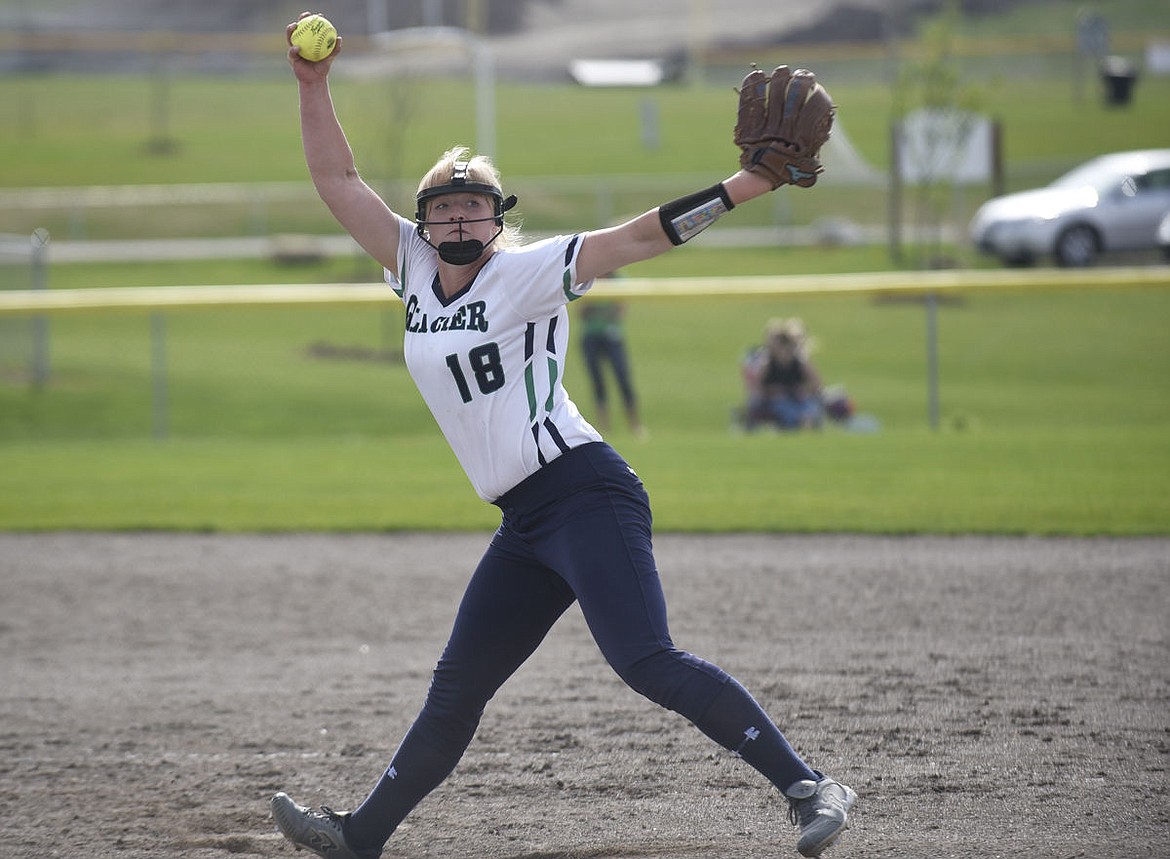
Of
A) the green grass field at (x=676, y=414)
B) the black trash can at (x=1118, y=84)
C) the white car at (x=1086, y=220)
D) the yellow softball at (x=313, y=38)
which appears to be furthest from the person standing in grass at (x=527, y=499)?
the black trash can at (x=1118, y=84)

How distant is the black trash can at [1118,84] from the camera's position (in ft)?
130

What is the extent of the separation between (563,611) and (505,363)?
0.75m

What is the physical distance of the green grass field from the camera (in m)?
10.5

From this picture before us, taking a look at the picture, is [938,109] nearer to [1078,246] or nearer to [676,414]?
[1078,246]

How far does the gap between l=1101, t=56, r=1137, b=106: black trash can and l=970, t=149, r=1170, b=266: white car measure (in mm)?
16532

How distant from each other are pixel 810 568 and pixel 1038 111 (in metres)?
36.0

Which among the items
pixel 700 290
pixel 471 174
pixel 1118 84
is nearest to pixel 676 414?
pixel 700 290

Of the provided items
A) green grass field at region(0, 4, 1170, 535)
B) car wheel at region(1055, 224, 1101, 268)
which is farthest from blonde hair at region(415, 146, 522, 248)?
car wheel at region(1055, 224, 1101, 268)

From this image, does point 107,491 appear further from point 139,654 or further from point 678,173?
point 678,173

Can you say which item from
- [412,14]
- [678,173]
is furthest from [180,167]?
[678,173]

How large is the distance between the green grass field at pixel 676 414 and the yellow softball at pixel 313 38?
5.82 metres

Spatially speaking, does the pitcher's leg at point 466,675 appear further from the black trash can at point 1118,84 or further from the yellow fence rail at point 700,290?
the black trash can at point 1118,84

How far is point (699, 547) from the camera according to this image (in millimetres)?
9375

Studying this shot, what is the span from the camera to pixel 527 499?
414 cm
